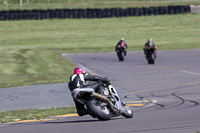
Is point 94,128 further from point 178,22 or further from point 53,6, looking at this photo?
point 53,6

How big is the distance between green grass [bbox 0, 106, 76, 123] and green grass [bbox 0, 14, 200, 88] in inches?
751

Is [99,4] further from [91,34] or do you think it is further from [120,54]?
[120,54]

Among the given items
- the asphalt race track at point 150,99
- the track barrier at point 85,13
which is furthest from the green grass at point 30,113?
the track barrier at point 85,13

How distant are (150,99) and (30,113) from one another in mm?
3878

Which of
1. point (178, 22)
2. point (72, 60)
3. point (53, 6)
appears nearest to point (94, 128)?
point (72, 60)

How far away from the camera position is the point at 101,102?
1045 cm

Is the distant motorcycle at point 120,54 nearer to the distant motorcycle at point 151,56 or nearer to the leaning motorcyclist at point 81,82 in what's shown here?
the distant motorcycle at point 151,56

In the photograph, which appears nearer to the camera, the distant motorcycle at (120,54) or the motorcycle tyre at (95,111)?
the motorcycle tyre at (95,111)

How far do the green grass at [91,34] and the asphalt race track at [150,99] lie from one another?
30.0ft

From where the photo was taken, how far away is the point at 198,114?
1091 cm

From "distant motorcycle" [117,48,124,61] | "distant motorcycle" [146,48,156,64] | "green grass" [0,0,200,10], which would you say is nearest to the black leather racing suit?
"distant motorcycle" [146,48,156,64]

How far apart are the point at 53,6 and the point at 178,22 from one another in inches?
533

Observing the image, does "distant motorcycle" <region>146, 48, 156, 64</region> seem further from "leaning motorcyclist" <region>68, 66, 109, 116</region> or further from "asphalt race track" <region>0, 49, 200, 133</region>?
"leaning motorcyclist" <region>68, 66, 109, 116</region>

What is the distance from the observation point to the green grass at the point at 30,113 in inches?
466
